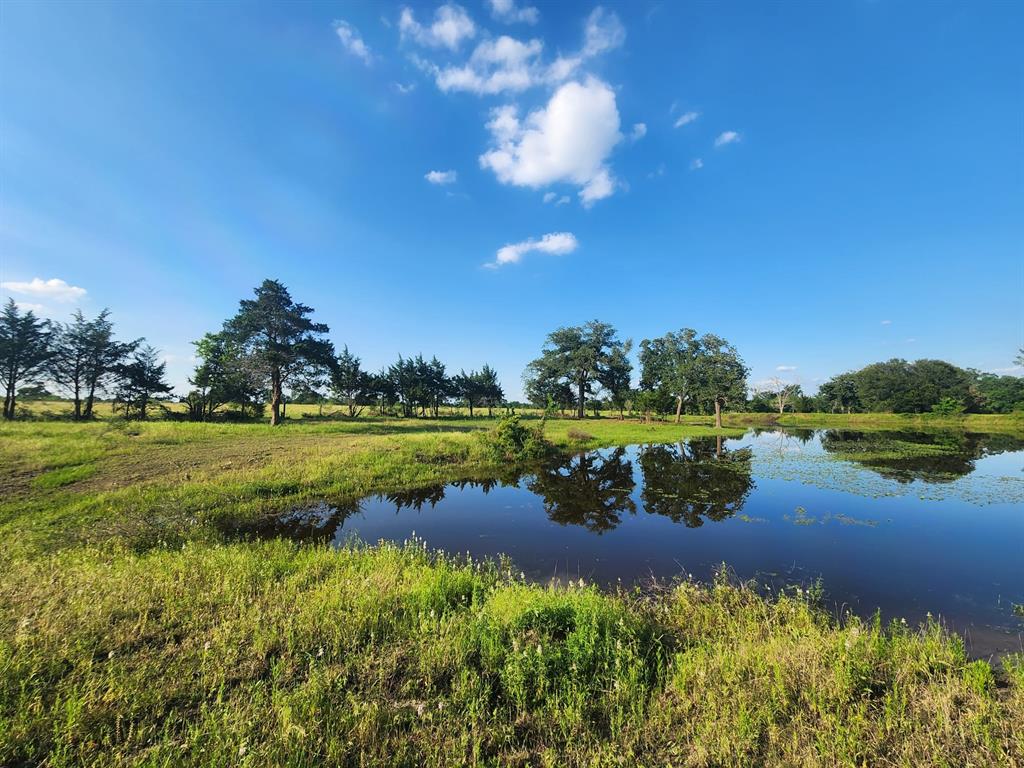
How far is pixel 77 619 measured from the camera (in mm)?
4520

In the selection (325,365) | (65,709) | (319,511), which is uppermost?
(325,365)

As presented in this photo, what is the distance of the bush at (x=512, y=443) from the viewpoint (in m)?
21.9

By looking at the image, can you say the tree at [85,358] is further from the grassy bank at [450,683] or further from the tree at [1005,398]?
the tree at [1005,398]

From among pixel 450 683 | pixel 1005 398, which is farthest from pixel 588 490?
pixel 1005 398

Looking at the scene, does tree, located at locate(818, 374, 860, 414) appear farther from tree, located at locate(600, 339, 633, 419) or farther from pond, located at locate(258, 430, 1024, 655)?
pond, located at locate(258, 430, 1024, 655)

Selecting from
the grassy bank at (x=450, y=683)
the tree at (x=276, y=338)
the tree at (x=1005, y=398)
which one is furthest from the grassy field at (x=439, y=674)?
the tree at (x=1005, y=398)

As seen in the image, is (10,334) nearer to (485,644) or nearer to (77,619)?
(77,619)

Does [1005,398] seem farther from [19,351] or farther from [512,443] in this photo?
[19,351]

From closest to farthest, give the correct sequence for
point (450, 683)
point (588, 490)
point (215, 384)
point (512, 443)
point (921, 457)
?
point (450, 683) < point (588, 490) < point (512, 443) < point (921, 457) < point (215, 384)

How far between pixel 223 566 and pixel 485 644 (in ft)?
17.8

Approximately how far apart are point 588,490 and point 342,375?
45.1 m

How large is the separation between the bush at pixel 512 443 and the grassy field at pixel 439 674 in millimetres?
14588

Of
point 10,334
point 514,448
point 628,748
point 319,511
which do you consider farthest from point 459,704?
point 10,334

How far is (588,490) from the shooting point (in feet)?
52.1
